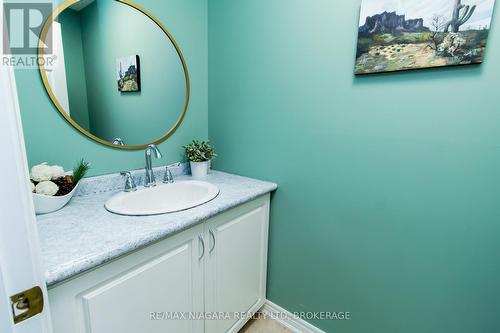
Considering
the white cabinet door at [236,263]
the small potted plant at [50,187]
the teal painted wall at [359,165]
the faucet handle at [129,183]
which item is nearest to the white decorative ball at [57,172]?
the small potted plant at [50,187]

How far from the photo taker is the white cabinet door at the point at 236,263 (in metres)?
1.12

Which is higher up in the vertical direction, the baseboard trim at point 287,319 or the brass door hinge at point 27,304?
the brass door hinge at point 27,304

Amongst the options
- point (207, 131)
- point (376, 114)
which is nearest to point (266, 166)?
point (207, 131)

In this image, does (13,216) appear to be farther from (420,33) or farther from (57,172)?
(420,33)

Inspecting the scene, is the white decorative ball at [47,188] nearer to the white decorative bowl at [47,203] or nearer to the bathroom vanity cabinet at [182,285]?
the white decorative bowl at [47,203]

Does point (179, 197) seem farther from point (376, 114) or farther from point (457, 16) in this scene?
point (457, 16)

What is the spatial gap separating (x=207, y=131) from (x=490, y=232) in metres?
1.52

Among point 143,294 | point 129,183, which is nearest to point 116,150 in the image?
point 129,183

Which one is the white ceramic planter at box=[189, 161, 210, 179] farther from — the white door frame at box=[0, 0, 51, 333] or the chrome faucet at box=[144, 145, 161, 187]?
the white door frame at box=[0, 0, 51, 333]

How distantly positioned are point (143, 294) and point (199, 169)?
2.53 ft

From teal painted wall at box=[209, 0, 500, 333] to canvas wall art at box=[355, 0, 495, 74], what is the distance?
4 cm

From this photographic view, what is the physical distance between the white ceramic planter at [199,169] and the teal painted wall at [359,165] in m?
0.21

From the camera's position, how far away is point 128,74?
124cm

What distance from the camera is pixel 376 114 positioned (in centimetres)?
108
